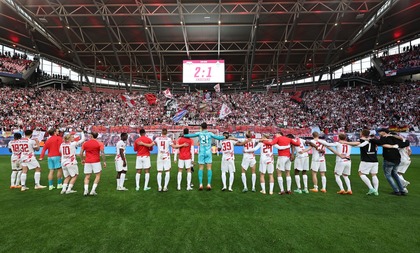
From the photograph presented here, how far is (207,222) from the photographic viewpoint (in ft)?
17.2

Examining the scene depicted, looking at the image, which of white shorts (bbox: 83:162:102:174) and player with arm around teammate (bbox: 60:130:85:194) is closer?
white shorts (bbox: 83:162:102:174)

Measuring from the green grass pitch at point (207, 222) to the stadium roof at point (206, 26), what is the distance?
70.9 feet

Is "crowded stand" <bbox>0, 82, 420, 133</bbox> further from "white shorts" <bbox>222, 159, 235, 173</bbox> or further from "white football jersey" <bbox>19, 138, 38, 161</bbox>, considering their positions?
"white football jersey" <bbox>19, 138, 38, 161</bbox>

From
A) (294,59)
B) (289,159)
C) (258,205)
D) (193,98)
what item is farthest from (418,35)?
(258,205)

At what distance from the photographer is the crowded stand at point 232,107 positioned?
2938 centimetres

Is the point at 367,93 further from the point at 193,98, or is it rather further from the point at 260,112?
the point at 193,98

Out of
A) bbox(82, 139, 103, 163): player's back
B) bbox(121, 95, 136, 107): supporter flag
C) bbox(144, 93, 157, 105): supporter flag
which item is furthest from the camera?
bbox(144, 93, 157, 105): supporter flag

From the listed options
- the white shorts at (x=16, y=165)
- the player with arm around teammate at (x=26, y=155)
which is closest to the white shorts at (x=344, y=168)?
the player with arm around teammate at (x=26, y=155)

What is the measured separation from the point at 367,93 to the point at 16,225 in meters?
41.3

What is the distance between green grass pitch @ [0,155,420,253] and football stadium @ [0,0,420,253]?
5 cm

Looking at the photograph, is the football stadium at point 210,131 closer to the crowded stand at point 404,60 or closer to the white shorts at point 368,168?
the white shorts at point 368,168

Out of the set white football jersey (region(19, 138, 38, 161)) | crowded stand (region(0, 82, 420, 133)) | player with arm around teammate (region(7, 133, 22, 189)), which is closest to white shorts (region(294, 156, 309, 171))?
white football jersey (region(19, 138, 38, 161))

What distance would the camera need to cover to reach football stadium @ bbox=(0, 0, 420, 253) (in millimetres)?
5008

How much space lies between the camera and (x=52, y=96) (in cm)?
3569
